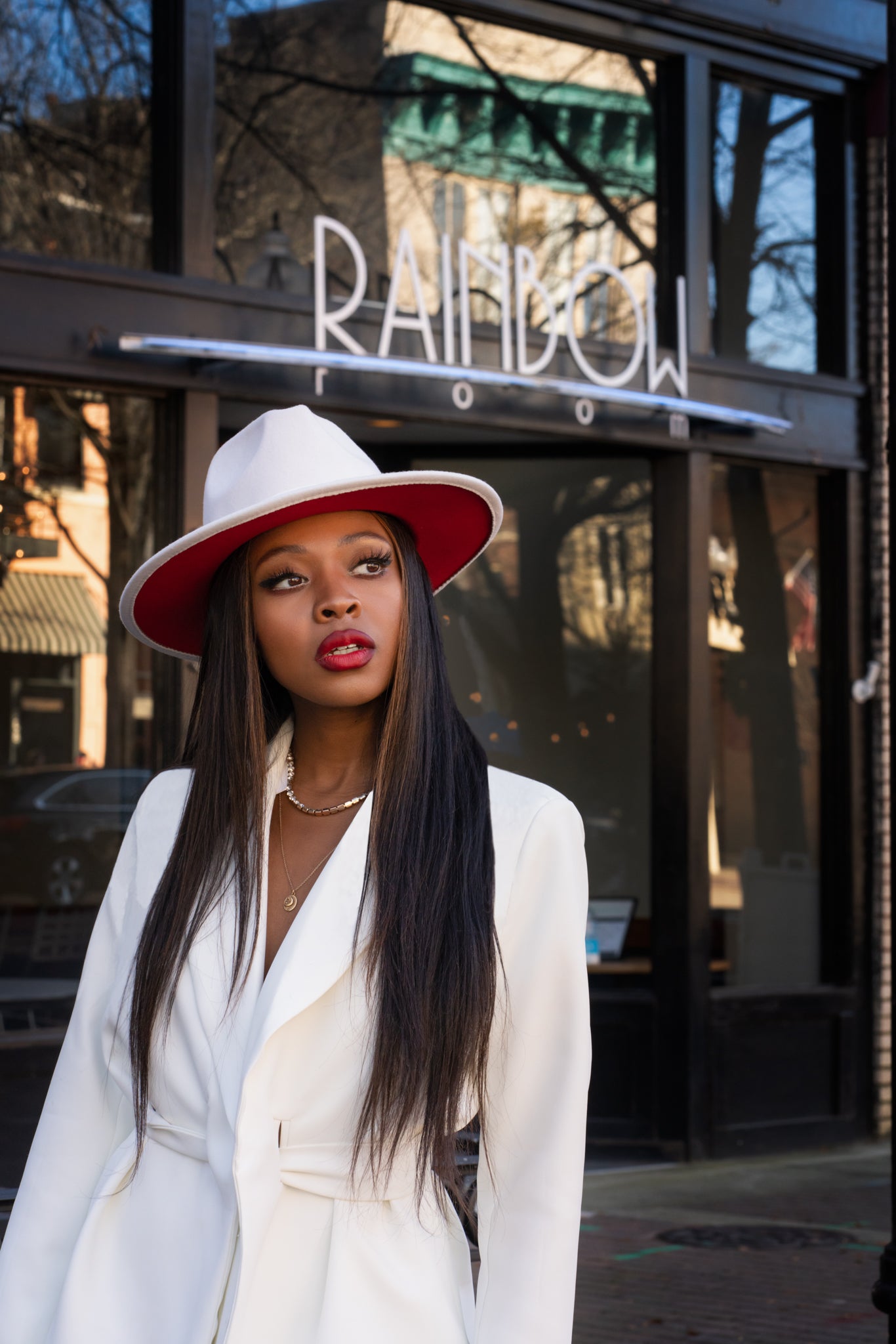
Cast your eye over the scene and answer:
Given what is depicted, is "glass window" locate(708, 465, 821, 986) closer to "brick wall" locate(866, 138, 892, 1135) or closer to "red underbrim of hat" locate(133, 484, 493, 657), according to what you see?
"brick wall" locate(866, 138, 892, 1135)

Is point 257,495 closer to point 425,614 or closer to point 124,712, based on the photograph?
point 425,614

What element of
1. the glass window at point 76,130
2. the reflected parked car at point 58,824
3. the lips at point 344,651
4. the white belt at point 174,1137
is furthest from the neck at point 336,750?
the glass window at point 76,130

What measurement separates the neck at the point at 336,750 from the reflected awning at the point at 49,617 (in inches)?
170

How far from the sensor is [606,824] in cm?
792

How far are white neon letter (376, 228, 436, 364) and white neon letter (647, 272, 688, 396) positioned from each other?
111 centimetres

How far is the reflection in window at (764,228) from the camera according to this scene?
7879 millimetres

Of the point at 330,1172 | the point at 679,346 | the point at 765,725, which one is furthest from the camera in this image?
the point at 765,725

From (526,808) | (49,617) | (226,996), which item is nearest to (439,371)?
(49,617)

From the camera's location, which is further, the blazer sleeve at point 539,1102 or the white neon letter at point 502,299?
the white neon letter at point 502,299

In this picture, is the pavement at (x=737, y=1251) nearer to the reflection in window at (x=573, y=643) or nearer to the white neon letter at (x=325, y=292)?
the reflection in window at (x=573, y=643)

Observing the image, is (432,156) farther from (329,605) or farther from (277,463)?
(329,605)

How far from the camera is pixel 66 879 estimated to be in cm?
656

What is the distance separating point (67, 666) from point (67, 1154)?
4545mm

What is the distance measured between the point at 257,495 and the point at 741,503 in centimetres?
611
